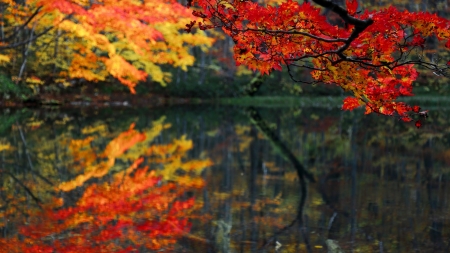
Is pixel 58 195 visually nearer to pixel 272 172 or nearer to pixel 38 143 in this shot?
pixel 272 172

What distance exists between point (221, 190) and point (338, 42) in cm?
469

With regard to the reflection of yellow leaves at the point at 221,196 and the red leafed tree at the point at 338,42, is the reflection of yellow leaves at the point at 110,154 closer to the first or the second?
the reflection of yellow leaves at the point at 221,196

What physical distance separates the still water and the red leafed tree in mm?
1931

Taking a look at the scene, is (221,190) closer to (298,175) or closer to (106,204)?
(106,204)

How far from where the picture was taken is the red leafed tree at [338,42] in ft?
14.5

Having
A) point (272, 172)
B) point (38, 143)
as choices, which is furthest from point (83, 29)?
point (272, 172)

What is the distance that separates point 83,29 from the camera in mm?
16125

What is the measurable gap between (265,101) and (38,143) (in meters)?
19.0

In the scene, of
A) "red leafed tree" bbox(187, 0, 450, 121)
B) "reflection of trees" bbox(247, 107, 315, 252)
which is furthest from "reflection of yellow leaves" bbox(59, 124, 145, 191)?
"red leafed tree" bbox(187, 0, 450, 121)

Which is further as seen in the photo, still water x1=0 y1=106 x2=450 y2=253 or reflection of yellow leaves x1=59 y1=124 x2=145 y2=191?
reflection of yellow leaves x1=59 y1=124 x2=145 y2=191

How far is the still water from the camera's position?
6.47 m

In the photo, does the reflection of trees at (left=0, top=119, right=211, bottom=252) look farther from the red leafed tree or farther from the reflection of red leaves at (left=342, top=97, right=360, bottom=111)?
the red leafed tree

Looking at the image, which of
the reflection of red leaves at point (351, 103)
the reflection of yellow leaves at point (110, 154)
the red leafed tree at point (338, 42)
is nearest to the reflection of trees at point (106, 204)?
the reflection of yellow leaves at point (110, 154)

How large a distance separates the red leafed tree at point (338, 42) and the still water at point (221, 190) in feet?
6.34
